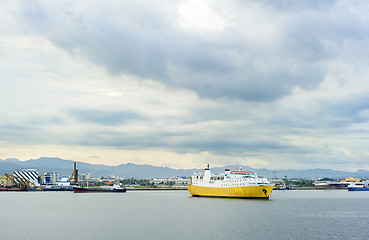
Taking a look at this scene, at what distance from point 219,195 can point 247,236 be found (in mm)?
64358

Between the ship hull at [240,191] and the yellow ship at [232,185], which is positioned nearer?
the ship hull at [240,191]

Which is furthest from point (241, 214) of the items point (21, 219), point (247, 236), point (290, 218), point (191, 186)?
point (191, 186)

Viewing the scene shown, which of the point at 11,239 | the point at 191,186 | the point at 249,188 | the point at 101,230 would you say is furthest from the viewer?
the point at 191,186

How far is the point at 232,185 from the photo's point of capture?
10469 centimetres

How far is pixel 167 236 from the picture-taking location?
154 ft

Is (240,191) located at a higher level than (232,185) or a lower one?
lower

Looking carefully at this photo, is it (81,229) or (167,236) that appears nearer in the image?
(167,236)

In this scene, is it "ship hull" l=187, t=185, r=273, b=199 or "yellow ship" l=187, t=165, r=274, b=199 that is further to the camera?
"yellow ship" l=187, t=165, r=274, b=199

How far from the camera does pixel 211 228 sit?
175ft

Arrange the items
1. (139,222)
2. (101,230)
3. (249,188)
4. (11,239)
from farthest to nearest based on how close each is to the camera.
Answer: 1. (249,188)
2. (139,222)
3. (101,230)
4. (11,239)

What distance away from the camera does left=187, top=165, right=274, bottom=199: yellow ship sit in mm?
100188

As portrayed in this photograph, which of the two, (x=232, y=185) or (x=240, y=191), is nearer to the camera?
(x=240, y=191)

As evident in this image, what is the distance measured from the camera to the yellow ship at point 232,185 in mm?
100188

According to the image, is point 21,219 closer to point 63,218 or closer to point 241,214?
point 63,218
